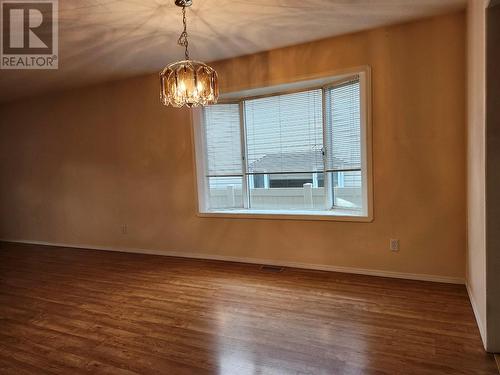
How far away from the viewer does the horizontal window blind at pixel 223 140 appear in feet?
13.8

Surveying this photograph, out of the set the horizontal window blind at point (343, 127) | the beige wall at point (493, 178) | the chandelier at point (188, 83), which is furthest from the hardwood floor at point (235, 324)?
the chandelier at point (188, 83)

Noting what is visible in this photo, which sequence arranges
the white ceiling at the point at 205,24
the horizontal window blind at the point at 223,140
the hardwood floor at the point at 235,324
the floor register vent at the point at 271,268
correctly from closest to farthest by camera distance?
the hardwood floor at the point at 235,324
the white ceiling at the point at 205,24
the floor register vent at the point at 271,268
the horizontal window blind at the point at 223,140

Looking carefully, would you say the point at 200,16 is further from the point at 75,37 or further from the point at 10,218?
the point at 10,218

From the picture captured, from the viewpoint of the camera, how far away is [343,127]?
→ 3578mm

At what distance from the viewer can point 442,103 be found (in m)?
2.92

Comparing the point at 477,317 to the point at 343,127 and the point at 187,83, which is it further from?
the point at 187,83

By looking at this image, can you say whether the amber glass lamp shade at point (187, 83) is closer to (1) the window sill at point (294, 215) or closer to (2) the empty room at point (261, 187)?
(2) the empty room at point (261, 187)

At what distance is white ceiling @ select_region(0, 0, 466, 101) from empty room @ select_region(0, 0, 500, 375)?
2 cm

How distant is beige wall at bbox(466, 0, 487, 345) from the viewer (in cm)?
199

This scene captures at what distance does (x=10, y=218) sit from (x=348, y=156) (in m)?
5.96

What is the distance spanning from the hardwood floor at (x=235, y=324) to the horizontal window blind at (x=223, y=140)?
4.28 feet

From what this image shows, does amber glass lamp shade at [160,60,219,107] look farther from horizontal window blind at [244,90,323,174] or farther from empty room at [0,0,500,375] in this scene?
horizontal window blind at [244,90,323,174]

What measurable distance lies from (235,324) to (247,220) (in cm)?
160

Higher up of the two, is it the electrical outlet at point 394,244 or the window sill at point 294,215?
the window sill at point 294,215
